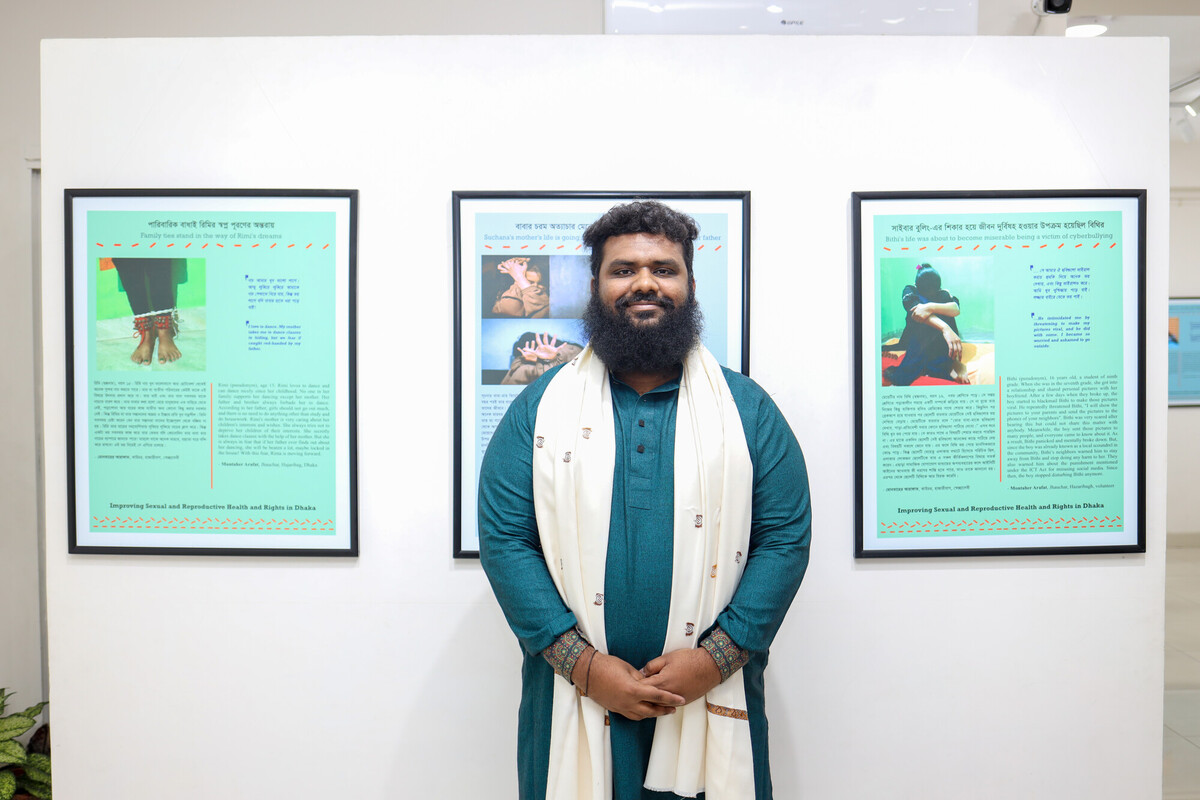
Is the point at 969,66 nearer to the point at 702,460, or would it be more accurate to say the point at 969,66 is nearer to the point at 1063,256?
the point at 1063,256

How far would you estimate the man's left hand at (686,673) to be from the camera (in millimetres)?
1301

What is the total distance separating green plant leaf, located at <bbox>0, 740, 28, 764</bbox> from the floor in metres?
3.68

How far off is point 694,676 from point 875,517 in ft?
2.60

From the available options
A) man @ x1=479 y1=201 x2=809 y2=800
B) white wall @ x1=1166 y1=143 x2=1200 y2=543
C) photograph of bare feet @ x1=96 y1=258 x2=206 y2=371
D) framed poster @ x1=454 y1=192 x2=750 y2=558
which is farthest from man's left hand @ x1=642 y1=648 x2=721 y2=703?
white wall @ x1=1166 y1=143 x2=1200 y2=543

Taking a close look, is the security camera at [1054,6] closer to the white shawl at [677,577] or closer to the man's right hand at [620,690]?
the white shawl at [677,577]

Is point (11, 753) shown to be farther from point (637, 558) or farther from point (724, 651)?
point (724, 651)

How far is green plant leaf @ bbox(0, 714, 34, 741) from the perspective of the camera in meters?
2.00

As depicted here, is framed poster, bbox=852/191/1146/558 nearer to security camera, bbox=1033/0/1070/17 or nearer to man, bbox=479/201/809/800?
man, bbox=479/201/809/800

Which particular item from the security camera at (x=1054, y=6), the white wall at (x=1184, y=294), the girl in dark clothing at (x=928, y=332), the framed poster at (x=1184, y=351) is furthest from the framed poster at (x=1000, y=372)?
the framed poster at (x=1184, y=351)

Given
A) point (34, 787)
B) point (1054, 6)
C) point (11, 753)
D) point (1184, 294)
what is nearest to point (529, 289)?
point (1054, 6)

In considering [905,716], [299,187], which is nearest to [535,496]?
[299,187]

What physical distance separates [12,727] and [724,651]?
2175mm

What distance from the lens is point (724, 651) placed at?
132cm

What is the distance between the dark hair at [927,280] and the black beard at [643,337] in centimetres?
73
